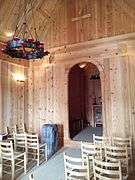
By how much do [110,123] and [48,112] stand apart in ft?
8.13

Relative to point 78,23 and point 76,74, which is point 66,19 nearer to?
point 78,23

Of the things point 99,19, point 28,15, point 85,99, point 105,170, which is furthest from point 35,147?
point 85,99

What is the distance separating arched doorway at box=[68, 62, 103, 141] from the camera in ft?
36.9

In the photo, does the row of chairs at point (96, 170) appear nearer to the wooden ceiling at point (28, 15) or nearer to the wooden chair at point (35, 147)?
the wooden chair at point (35, 147)

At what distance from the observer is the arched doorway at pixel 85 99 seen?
443 inches

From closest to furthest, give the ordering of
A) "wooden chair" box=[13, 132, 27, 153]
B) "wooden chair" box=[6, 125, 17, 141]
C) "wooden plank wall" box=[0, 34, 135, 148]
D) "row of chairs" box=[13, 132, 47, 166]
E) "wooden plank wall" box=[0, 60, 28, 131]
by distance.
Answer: "row of chairs" box=[13, 132, 47, 166], "wooden chair" box=[13, 132, 27, 153], "wooden plank wall" box=[0, 34, 135, 148], "wooden chair" box=[6, 125, 17, 141], "wooden plank wall" box=[0, 60, 28, 131]

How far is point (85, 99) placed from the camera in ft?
40.5

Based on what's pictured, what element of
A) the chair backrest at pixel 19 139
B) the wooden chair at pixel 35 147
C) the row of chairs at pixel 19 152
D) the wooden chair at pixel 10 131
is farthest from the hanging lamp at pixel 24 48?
the wooden chair at pixel 10 131

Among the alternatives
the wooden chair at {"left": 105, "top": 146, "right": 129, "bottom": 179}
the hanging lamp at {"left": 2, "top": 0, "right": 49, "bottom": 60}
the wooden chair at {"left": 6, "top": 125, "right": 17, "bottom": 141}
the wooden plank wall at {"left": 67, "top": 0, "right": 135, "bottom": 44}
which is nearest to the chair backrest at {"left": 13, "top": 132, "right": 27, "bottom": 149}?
the wooden chair at {"left": 6, "top": 125, "right": 17, "bottom": 141}

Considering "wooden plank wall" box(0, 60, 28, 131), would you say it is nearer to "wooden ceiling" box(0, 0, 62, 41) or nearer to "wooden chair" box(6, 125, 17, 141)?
"wooden chair" box(6, 125, 17, 141)

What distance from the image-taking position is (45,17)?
934 cm

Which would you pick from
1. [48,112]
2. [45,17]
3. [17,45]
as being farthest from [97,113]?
[17,45]

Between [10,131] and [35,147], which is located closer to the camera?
[35,147]

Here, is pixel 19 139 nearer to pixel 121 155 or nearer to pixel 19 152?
pixel 19 152
